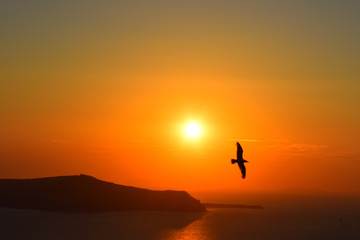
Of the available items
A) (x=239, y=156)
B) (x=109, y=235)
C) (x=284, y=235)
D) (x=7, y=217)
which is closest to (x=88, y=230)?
(x=109, y=235)

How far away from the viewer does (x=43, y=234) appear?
126 meters

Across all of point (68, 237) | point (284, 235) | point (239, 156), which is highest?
point (284, 235)

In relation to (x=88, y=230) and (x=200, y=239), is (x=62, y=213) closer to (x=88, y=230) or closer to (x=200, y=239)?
(x=88, y=230)

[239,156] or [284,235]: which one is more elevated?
[284,235]

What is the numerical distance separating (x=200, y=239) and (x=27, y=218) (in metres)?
67.6

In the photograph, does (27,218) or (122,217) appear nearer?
(27,218)

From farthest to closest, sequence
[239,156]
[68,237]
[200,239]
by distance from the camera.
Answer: [200,239] < [68,237] < [239,156]

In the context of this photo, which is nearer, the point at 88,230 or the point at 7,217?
the point at 88,230

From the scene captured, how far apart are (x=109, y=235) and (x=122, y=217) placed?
53.9 metres

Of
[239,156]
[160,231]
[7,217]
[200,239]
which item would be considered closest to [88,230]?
[160,231]

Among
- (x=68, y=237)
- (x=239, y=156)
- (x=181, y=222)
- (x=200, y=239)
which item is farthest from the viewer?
(x=181, y=222)

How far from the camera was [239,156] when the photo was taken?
34.4 meters

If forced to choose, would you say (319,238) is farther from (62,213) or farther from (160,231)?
(62,213)

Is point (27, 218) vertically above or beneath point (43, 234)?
above
